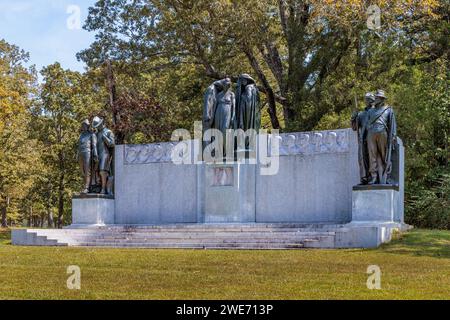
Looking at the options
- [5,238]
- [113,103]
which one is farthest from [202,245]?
[113,103]

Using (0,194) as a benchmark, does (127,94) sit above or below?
above

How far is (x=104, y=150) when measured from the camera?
866 inches

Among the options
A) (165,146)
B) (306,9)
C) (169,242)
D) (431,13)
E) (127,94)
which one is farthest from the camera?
(127,94)

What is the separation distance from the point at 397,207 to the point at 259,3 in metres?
13.5

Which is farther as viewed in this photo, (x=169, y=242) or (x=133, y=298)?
(x=169, y=242)

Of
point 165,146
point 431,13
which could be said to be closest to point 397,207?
point 165,146

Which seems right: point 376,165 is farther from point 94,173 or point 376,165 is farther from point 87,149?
point 94,173

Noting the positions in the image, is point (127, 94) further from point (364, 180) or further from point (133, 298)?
point (133, 298)

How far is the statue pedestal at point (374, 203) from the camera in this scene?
17250 millimetres

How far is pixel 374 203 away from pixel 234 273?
7257mm

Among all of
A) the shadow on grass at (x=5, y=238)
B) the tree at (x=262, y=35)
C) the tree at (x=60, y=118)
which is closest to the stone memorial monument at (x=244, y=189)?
the shadow on grass at (x=5, y=238)

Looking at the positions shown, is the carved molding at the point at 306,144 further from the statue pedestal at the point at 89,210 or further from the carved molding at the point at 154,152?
the statue pedestal at the point at 89,210

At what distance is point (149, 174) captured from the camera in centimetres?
2231

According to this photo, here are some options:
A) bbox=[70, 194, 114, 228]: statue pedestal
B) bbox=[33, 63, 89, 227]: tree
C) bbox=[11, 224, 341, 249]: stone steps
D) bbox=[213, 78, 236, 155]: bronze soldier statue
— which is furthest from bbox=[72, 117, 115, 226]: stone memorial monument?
bbox=[33, 63, 89, 227]: tree
